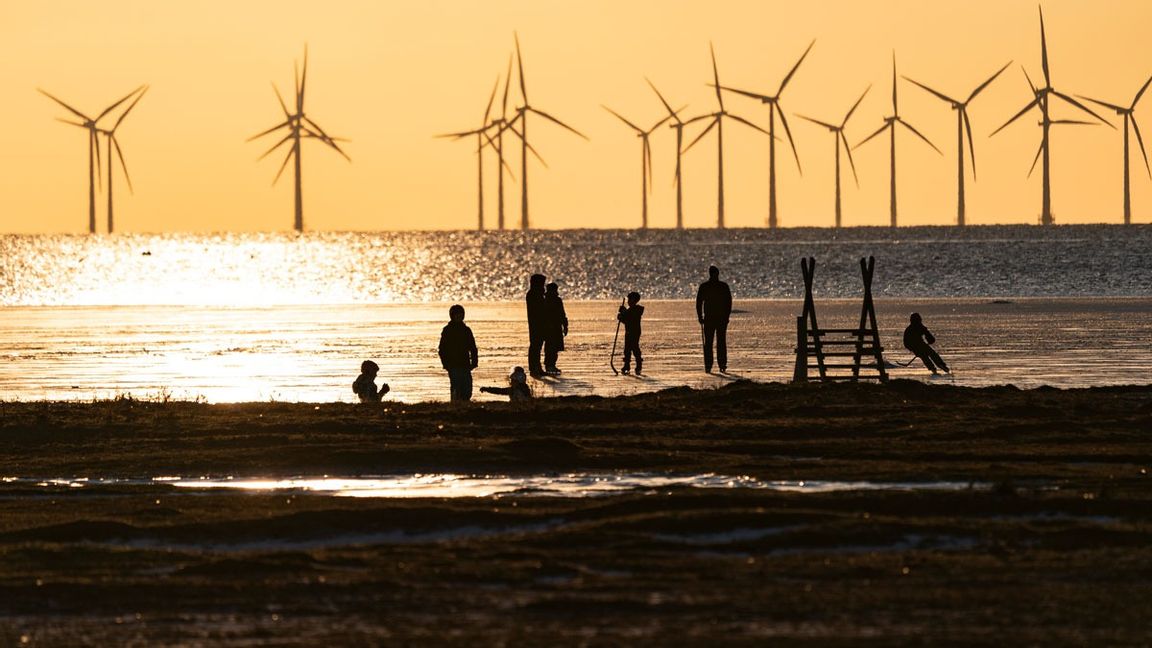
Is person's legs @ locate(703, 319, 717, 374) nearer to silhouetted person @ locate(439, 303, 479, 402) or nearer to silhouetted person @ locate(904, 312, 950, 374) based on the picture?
silhouetted person @ locate(904, 312, 950, 374)

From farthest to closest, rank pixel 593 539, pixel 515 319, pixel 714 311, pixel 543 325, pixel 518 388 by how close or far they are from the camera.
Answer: pixel 515 319, pixel 714 311, pixel 543 325, pixel 518 388, pixel 593 539

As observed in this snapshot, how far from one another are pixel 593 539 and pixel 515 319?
53923 millimetres

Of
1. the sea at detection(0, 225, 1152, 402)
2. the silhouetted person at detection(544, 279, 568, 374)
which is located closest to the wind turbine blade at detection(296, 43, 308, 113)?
the sea at detection(0, 225, 1152, 402)

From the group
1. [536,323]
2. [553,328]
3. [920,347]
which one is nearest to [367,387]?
[536,323]

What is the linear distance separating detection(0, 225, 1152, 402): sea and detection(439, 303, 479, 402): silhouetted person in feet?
7.44

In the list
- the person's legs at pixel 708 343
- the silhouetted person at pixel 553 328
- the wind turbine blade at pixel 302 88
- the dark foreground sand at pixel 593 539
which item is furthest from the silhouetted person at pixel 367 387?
the wind turbine blade at pixel 302 88

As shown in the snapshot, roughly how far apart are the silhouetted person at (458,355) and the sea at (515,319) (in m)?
2.27

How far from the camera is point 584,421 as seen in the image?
2530 cm

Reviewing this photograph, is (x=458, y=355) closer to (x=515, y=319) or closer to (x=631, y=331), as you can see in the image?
(x=631, y=331)

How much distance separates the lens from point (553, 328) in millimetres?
36062

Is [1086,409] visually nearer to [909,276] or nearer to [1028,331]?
[1028,331]

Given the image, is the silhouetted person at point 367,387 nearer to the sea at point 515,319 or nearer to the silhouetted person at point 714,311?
the sea at point 515,319

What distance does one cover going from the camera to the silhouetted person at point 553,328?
35.9m

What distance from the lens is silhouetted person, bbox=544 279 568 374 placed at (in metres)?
35.9
